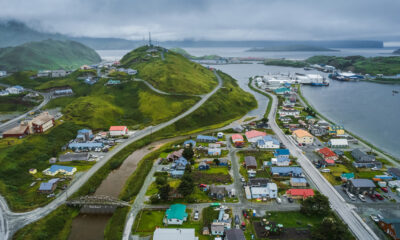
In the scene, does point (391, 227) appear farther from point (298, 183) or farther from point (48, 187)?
point (48, 187)

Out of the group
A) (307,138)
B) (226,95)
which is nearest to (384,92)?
(226,95)

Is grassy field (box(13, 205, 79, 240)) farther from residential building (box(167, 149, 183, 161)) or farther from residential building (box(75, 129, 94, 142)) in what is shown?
residential building (box(75, 129, 94, 142))

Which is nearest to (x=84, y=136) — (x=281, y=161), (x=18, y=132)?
(x=18, y=132)

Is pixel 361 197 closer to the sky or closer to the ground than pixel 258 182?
closer to the ground

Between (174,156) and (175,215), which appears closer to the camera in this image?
(175,215)

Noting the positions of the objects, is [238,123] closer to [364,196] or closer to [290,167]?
[290,167]

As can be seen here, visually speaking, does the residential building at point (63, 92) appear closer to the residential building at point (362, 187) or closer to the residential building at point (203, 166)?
the residential building at point (203, 166)
